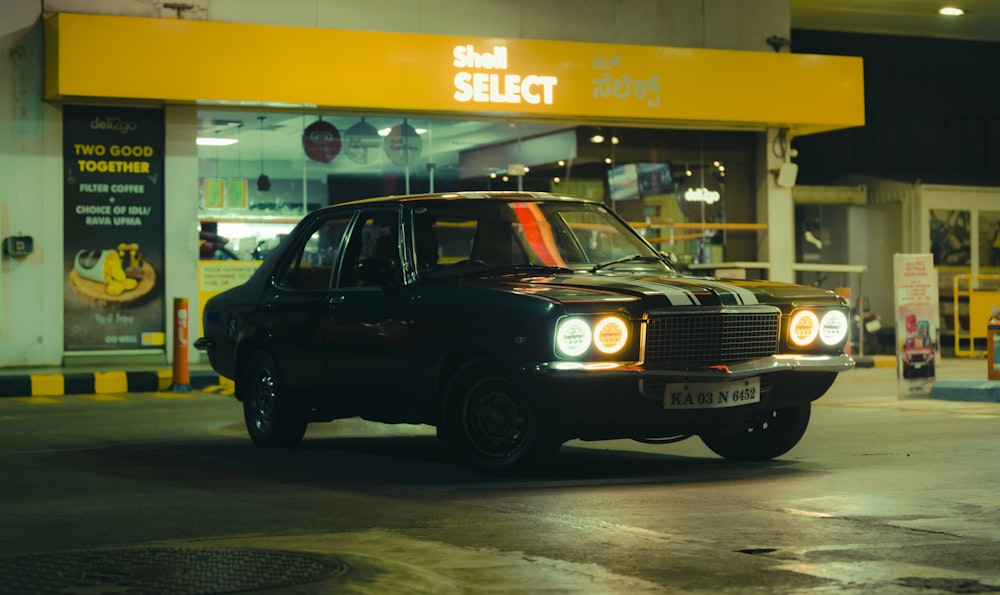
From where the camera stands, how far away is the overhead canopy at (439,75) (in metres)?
18.4

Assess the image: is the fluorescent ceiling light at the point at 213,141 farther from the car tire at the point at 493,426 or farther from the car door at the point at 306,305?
the car tire at the point at 493,426

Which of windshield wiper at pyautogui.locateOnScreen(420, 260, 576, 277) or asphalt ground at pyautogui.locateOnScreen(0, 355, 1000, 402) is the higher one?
windshield wiper at pyautogui.locateOnScreen(420, 260, 576, 277)

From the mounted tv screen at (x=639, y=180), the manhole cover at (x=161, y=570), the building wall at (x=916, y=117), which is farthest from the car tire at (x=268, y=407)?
the building wall at (x=916, y=117)

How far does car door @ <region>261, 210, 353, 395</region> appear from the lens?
9539mm

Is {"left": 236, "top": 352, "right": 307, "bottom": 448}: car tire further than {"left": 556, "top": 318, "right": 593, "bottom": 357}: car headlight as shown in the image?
Yes

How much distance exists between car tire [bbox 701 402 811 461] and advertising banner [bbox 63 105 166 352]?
11.4 meters

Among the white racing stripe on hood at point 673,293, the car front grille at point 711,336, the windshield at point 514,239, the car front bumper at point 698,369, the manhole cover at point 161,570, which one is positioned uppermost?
the windshield at point 514,239

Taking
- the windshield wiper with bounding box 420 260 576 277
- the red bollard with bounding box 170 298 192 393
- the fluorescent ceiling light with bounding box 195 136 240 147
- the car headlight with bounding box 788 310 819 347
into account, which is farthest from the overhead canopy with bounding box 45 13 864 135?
the car headlight with bounding box 788 310 819 347

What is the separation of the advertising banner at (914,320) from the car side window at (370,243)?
20.1 feet

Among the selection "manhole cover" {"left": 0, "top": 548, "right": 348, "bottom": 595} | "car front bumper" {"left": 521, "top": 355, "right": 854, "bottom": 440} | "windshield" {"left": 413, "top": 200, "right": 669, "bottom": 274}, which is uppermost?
"windshield" {"left": 413, "top": 200, "right": 669, "bottom": 274}

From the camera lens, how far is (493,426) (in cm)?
826

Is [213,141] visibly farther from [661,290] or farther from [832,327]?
[661,290]

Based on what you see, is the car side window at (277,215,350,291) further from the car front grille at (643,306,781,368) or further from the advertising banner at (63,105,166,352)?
the advertising banner at (63,105,166,352)

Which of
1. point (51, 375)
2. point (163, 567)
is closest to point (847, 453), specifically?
point (163, 567)
